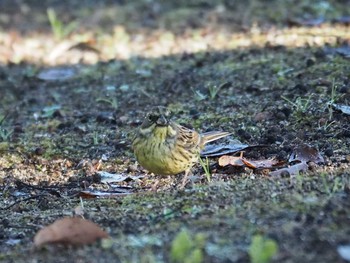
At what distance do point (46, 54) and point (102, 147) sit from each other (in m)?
3.65

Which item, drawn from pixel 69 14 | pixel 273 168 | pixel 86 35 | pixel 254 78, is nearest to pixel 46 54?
pixel 86 35

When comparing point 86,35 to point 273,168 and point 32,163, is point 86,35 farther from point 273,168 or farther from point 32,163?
point 273,168

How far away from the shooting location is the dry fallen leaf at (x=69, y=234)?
427 cm

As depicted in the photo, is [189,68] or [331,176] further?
[189,68]

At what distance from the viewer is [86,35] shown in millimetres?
11055

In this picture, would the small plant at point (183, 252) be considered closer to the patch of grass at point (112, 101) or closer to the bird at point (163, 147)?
the bird at point (163, 147)

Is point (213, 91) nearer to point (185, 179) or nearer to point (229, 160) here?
point (229, 160)

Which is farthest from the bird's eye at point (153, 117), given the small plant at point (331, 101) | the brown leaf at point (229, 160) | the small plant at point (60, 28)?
the small plant at point (60, 28)

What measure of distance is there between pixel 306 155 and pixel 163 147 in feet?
3.36

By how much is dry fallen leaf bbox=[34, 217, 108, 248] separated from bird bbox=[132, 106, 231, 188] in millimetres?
1543

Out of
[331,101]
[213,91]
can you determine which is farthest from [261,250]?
[213,91]

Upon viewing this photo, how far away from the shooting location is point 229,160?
6.09 metres

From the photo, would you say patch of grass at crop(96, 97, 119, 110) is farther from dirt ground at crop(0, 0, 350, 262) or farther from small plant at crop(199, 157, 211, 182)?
small plant at crop(199, 157, 211, 182)

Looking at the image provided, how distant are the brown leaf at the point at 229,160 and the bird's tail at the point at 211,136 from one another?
1.14 feet
